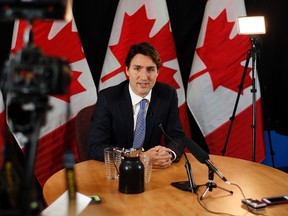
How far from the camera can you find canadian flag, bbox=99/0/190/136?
123 inches

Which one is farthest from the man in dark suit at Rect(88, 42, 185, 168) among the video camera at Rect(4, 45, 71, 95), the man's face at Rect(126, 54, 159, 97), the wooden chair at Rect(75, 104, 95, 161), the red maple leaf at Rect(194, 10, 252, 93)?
the video camera at Rect(4, 45, 71, 95)

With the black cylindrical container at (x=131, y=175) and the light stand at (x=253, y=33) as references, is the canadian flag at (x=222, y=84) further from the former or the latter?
the black cylindrical container at (x=131, y=175)

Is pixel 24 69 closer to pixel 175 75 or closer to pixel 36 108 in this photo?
pixel 36 108

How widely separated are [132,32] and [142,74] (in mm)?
649

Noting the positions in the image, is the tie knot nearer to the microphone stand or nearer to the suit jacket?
the suit jacket

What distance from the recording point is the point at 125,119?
260cm

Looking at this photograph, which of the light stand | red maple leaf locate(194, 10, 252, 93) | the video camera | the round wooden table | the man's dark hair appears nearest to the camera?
the video camera

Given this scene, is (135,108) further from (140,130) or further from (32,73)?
(32,73)

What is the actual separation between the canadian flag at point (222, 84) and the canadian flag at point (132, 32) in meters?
0.36

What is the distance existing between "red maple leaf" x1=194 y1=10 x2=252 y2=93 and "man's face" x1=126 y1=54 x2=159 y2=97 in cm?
86

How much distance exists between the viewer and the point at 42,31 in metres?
2.85

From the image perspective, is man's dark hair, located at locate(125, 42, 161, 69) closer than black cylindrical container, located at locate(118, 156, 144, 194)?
No

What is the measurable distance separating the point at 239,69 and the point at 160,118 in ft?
3.47

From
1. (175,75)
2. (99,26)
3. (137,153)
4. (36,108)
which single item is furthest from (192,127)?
(36,108)
